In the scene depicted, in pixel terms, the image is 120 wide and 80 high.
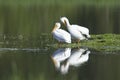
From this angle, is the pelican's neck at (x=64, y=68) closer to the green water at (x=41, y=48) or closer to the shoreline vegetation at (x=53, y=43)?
the green water at (x=41, y=48)

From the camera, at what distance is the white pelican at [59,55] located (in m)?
19.3

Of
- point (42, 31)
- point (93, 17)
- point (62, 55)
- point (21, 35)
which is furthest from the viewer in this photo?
point (93, 17)

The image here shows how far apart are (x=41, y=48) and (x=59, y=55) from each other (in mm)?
1589

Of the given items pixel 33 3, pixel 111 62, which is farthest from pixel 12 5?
pixel 111 62

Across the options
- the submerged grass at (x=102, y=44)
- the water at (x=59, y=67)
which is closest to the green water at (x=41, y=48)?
the water at (x=59, y=67)

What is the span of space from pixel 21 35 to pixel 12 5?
21.7 m

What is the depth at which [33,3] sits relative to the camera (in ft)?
171

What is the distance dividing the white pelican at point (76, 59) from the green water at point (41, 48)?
0.12 meters

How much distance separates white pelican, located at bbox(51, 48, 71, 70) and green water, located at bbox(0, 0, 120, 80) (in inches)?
5.2

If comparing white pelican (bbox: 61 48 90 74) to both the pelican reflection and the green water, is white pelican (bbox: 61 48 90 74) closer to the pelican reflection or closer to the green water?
the pelican reflection

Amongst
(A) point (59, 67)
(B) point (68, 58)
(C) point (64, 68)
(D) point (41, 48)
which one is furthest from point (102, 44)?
(C) point (64, 68)

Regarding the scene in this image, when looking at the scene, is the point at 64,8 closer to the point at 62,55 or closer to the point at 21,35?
the point at 21,35

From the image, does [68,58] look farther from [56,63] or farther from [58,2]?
[58,2]

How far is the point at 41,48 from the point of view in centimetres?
2247
